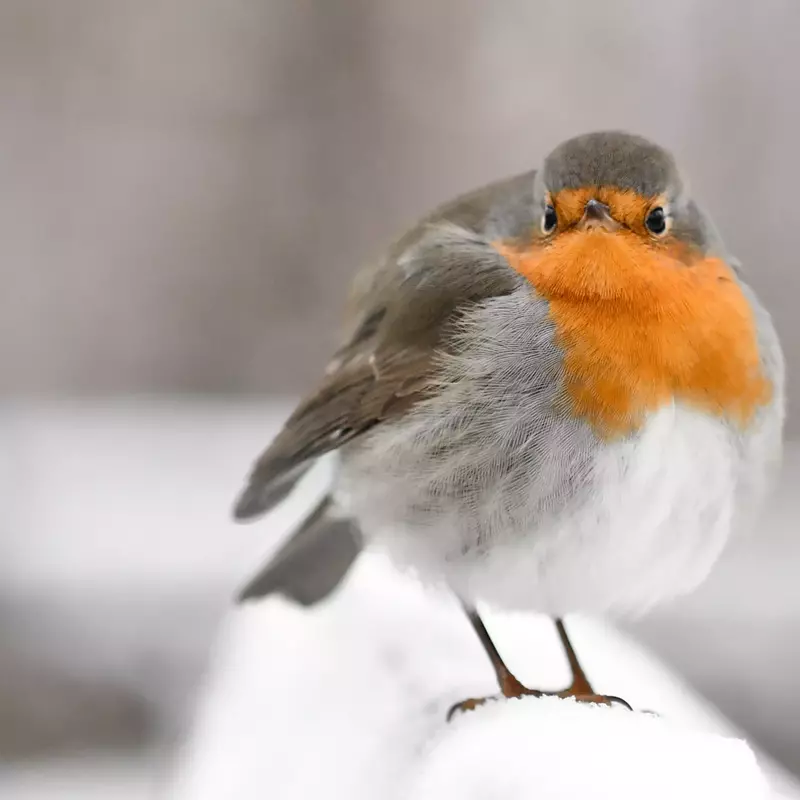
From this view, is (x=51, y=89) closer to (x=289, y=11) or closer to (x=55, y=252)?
→ (x=55, y=252)

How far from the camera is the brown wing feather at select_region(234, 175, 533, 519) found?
1340 mm

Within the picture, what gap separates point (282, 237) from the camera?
338cm

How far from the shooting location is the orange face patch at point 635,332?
1.16 m

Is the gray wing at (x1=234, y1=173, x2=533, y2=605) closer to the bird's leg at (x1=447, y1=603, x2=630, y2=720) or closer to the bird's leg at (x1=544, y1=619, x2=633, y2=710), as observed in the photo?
the bird's leg at (x1=447, y1=603, x2=630, y2=720)

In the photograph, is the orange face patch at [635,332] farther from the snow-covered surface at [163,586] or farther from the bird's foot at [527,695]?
the snow-covered surface at [163,586]

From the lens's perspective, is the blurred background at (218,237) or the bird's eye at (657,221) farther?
the blurred background at (218,237)

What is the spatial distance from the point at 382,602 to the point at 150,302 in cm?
189

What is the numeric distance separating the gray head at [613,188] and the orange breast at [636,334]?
0.06ft

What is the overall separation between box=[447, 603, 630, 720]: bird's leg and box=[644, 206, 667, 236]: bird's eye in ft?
1.98

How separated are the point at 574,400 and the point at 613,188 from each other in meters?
0.26

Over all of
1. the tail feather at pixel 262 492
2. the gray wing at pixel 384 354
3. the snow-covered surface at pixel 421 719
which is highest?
the gray wing at pixel 384 354

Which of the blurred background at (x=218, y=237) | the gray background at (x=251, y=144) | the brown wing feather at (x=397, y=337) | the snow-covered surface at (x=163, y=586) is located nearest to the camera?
the brown wing feather at (x=397, y=337)

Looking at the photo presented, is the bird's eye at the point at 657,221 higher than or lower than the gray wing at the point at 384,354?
higher

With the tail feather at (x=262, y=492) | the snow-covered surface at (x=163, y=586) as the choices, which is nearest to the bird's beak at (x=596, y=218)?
the tail feather at (x=262, y=492)
